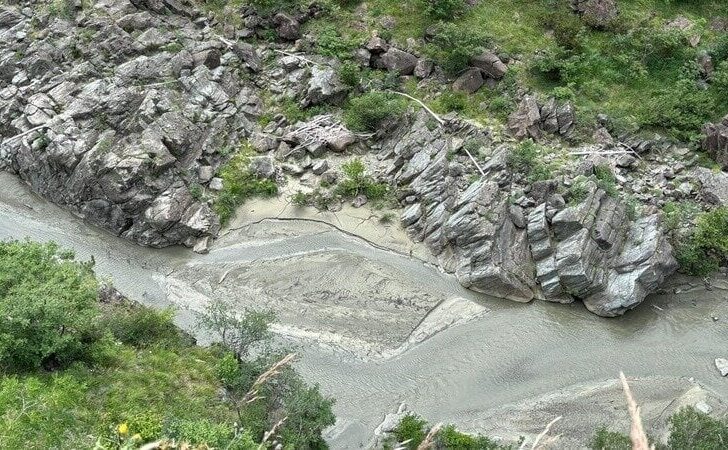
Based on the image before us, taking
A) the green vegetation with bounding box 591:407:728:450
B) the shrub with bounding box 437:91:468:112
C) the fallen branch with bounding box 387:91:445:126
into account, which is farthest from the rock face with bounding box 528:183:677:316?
the shrub with bounding box 437:91:468:112

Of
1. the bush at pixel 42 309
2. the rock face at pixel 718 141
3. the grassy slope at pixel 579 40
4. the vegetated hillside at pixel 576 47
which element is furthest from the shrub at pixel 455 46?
the bush at pixel 42 309

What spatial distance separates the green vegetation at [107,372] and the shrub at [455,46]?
70.4 ft

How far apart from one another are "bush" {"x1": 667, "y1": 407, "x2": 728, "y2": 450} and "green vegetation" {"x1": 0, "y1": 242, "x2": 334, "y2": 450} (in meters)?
13.0

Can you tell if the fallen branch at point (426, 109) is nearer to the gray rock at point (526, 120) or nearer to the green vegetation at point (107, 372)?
the gray rock at point (526, 120)

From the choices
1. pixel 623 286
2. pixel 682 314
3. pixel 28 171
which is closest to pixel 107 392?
pixel 28 171

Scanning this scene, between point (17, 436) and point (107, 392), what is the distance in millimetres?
5246

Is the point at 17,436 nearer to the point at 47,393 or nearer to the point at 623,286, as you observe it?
the point at 47,393

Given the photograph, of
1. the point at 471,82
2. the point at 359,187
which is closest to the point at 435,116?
the point at 471,82

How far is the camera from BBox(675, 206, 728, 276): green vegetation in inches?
1174

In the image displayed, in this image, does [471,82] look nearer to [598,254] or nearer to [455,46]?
[455,46]

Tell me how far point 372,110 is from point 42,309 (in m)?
22.6

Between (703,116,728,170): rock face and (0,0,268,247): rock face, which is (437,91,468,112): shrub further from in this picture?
(703,116,728,170): rock face

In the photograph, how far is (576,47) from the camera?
37844mm

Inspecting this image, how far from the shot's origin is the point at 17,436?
16.0m
